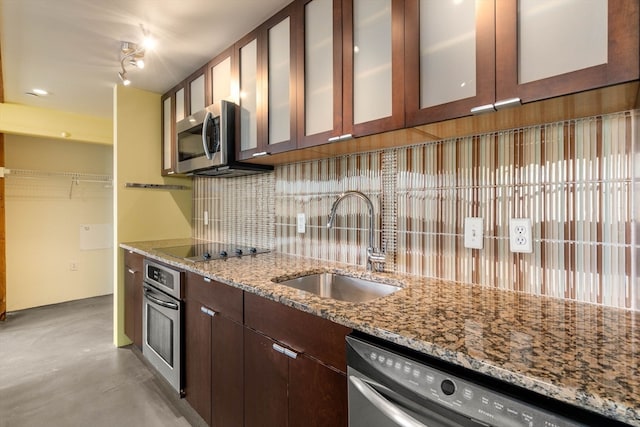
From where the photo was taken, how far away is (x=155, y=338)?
84.4 inches

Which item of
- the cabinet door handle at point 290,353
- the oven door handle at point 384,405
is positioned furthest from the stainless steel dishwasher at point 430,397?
the cabinet door handle at point 290,353

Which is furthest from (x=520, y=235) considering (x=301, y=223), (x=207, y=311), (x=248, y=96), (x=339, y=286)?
(x=248, y=96)

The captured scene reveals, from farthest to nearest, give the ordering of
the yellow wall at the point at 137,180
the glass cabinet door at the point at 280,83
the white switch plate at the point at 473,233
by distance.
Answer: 1. the yellow wall at the point at 137,180
2. the glass cabinet door at the point at 280,83
3. the white switch plate at the point at 473,233

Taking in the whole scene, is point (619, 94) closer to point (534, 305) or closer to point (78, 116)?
point (534, 305)

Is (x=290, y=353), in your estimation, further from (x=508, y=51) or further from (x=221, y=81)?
(x=221, y=81)

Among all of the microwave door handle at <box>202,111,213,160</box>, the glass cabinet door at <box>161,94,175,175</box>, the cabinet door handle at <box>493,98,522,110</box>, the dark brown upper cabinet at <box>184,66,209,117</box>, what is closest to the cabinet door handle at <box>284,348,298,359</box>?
the cabinet door handle at <box>493,98,522,110</box>

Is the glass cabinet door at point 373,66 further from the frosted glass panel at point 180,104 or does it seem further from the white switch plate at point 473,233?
the frosted glass panel at point 180,104

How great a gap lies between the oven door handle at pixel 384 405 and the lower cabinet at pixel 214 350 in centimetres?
69

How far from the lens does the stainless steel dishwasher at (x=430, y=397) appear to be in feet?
1.96

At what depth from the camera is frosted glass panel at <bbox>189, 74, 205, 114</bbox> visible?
2352 millimetres

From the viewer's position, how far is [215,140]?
6.61 ft

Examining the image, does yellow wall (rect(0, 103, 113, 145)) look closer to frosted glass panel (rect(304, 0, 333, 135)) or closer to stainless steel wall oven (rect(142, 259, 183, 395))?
stainless steel wall oven (rect(142, 259, 183, 395))

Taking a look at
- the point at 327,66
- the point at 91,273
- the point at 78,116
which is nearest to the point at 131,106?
the point at 78,116

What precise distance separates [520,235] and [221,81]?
1.96 meters
